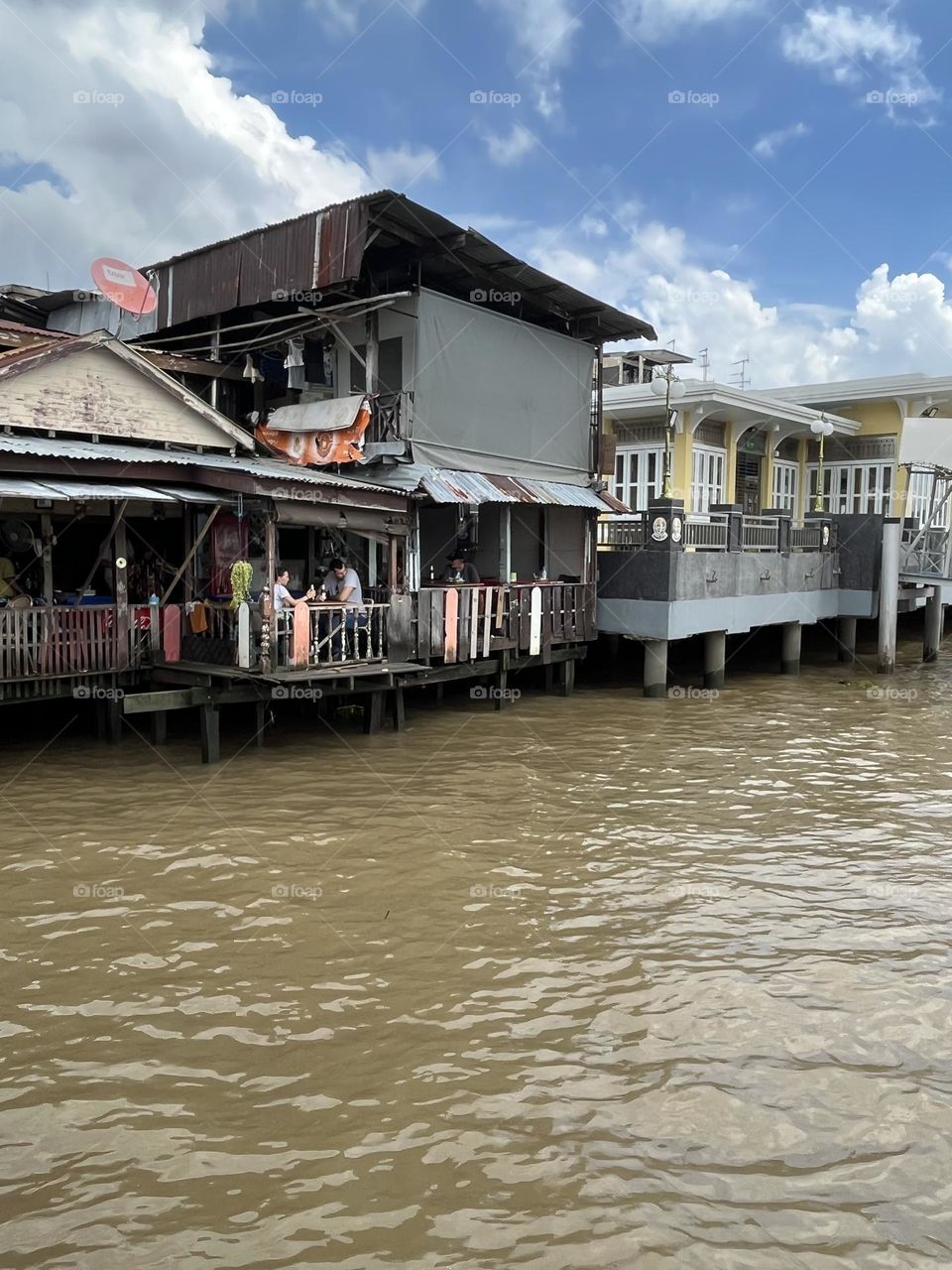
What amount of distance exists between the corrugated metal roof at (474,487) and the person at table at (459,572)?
4.52 ft

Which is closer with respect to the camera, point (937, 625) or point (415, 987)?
point (415, 987)

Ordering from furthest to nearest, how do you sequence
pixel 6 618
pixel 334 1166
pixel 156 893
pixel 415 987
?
1. pixel 6 618
2. pixel 156 893
3. pixel 415 987
4. pixel 334 1166

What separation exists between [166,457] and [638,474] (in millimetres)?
15380

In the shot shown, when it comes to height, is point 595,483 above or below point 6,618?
above

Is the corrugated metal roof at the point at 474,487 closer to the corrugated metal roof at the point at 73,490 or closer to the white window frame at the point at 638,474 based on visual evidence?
the corrugated metal roof at the point at 73,490

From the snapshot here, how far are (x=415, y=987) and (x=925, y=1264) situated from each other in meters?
3.43

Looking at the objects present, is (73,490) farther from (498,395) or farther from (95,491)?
(498,395)

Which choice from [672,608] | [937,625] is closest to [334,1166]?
[672,608]

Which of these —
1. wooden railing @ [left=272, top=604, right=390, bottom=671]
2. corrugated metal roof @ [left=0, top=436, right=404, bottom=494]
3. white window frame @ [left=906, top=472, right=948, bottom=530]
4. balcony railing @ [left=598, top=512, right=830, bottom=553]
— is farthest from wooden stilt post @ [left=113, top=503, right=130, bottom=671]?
white window frame @ [left=906, top=472, right=948, bottom=530]

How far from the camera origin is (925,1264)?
4359mm

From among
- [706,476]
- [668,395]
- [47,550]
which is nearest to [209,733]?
[47,550]

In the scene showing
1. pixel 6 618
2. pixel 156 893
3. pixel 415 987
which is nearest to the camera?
pixel 415 987

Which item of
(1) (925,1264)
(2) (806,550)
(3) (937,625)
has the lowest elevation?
(1) (925,1264)

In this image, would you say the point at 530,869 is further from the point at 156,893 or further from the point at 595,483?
the point at 595,483
